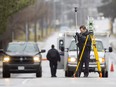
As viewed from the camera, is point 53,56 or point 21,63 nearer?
point 21,63

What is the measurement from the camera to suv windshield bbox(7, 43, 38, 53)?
2775cm

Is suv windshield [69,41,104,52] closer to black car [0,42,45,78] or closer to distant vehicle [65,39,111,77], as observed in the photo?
distant vehicle [65,39,111,77]

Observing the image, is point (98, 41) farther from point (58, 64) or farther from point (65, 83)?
point (65, 83)

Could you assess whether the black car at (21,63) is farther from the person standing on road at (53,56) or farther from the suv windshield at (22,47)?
the person standing on road at (53,56)

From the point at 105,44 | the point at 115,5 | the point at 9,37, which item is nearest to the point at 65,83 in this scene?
the point at 105,44

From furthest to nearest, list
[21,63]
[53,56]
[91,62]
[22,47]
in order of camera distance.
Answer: [53,56]
[22,47]
[21,63]
[91,62]

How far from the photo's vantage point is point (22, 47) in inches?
1104

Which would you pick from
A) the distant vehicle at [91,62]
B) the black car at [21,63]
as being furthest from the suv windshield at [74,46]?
the black car at [21,63]

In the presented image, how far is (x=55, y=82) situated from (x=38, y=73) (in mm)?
7748

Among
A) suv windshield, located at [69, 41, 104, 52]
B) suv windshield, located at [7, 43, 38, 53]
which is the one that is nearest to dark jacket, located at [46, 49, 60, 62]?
suv windshield, located at [7, 43, 38, 53]

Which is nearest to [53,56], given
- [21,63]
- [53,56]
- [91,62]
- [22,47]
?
[53,56]

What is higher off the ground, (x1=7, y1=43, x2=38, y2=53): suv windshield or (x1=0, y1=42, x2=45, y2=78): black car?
(x1=7, y1=43, x2=38, y2=53): suv windshield

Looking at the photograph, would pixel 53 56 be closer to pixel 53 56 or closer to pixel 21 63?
pixel 53 56

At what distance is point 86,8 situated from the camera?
199m
